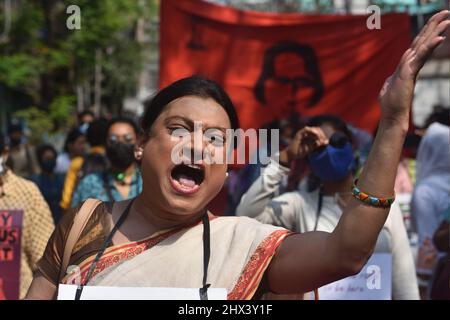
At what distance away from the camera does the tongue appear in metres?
2.13

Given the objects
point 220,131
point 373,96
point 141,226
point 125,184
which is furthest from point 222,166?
point 373,96

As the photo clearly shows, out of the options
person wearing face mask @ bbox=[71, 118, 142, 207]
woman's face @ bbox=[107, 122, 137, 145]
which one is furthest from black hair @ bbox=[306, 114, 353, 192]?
woman's face @ bbox=[107, 122, 137, 145]

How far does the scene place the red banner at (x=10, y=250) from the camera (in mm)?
4039

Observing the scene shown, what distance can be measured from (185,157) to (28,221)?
7.46 feet

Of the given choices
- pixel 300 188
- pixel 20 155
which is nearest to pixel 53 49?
pixel 20 155

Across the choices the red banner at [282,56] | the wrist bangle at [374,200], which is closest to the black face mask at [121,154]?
the red banner at [282,56]

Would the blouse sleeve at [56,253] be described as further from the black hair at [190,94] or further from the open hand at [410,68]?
the open hand at [410,68]

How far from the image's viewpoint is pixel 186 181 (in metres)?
2.13

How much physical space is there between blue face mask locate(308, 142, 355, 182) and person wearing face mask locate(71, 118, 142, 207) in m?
1.17

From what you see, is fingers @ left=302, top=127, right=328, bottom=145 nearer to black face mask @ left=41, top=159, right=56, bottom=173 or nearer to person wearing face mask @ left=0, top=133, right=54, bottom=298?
person wearing face mask @ left=0, top=133, right=54, bottom=298

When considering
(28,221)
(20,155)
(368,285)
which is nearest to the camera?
(368,285)

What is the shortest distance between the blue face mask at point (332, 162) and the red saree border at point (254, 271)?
4.72ft

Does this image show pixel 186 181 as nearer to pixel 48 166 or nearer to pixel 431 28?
pixel 431 28
